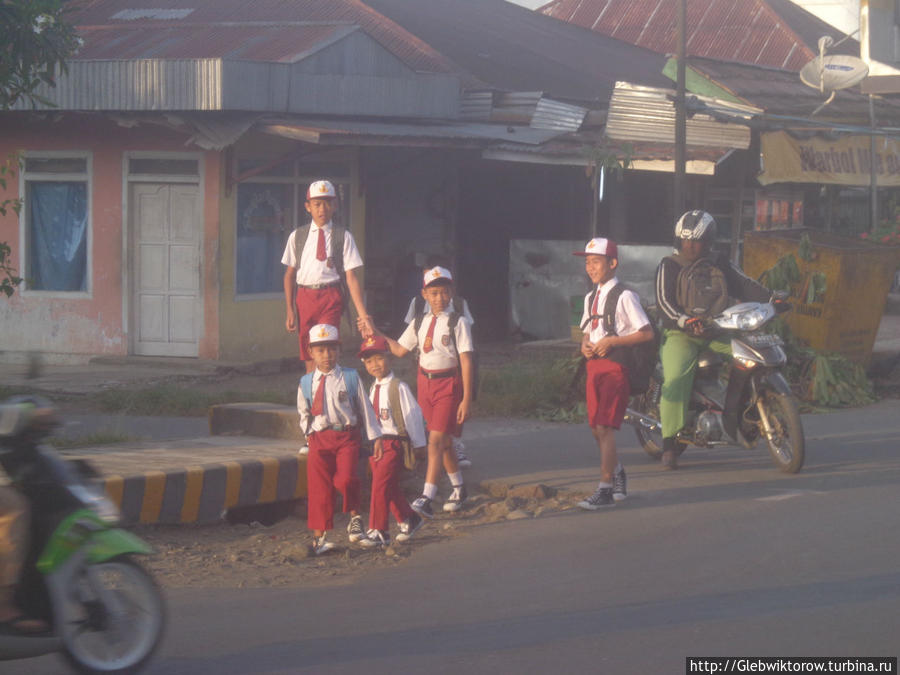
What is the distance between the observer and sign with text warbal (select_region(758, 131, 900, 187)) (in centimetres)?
1800

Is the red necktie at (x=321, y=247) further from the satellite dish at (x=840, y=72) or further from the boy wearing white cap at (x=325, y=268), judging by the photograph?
the satellite dish at (x=840, y=72)

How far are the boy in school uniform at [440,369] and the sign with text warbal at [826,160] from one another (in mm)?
11033

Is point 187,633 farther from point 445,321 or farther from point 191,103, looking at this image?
point 191,103

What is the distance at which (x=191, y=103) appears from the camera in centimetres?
1410

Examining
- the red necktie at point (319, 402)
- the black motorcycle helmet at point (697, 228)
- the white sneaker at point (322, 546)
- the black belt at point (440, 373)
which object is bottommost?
the white sneaker at point (322, 546)

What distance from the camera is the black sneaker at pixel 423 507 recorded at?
7.73m

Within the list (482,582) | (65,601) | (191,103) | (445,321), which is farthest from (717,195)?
(65,601)

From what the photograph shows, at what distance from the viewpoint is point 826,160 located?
63.4 ft

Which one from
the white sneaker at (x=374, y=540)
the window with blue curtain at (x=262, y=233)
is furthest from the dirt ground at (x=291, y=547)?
the window with blue curtain at (x=262, y=233)

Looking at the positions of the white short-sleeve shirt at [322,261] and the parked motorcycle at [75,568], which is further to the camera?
the white short-sleeve shirt at [322,261]

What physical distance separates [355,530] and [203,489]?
118 cm

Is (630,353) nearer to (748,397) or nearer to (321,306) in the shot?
(748,397)

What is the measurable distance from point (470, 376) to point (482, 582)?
1788 mm

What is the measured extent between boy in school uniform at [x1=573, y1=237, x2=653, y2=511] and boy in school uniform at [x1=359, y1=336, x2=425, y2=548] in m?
1.33
